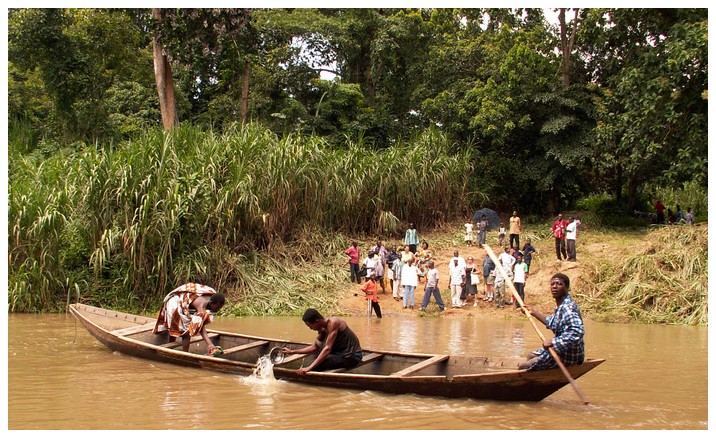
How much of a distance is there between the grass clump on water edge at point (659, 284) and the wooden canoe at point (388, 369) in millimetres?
7687

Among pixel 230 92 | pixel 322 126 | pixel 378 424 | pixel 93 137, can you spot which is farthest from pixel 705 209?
pixel 378 424

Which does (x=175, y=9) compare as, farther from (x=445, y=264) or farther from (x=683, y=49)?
(x=683, y=49)

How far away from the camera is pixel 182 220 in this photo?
15.0 meters

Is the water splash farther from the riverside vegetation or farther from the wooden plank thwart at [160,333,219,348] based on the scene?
the riverside vegetation

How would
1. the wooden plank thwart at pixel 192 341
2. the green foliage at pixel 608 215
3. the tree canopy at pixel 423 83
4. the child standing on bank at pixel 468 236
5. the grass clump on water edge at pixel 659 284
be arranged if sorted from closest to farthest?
1. the wooden plank thwart at pixel 192 341
2. the grass clump on water edge at pixel 659 284
3. the tree canopy at pixel 423 83
4. the child standing on bank at pixel 468 236
5. the green foliage at pixel 608 215

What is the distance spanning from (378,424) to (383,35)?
20911mm

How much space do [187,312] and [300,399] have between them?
2461 mm

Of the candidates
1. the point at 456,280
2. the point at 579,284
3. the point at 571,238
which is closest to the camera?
the point at 456,280

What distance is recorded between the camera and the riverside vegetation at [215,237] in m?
14.1

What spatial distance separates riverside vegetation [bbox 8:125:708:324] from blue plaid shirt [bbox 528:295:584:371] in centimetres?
833

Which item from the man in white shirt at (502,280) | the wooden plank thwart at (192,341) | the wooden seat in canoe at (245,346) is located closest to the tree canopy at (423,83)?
the man in white shirt at (502,280)

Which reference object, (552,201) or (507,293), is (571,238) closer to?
(507,293)

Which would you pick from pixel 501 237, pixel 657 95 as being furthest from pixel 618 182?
pixel 657 95

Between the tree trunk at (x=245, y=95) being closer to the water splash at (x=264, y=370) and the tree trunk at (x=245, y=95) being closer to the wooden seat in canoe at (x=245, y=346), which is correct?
the wooden seat in canoe at (x=245, y=346)
